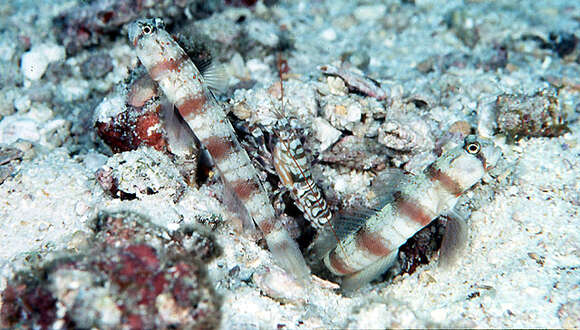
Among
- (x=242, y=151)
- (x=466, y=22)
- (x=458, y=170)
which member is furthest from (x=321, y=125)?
(x=466, y=22)

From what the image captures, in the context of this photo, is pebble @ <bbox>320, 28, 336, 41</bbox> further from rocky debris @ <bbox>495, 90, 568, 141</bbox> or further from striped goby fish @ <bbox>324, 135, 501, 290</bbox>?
striped goby fish @ <bbox>324, 135, 501, 290</bbox>

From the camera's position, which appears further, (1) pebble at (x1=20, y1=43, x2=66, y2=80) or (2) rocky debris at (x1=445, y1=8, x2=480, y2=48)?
(2) rocky debris at (x1=445, y1=8, x2=480, y2=48)

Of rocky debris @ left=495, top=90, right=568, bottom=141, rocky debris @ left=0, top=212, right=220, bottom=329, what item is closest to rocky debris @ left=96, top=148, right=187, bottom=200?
rocky debris @ left=0, top=212, right=220, bottom=329

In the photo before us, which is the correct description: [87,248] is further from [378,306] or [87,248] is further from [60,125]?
[60,125]

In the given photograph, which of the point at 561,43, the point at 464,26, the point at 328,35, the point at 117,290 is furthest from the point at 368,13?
the point at 117,290

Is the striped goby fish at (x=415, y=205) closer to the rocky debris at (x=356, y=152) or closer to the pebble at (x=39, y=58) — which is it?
the rocky debris at (x=356, y=152)

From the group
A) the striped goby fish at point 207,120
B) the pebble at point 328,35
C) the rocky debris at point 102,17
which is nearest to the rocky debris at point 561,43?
the pebble at point 328,35
